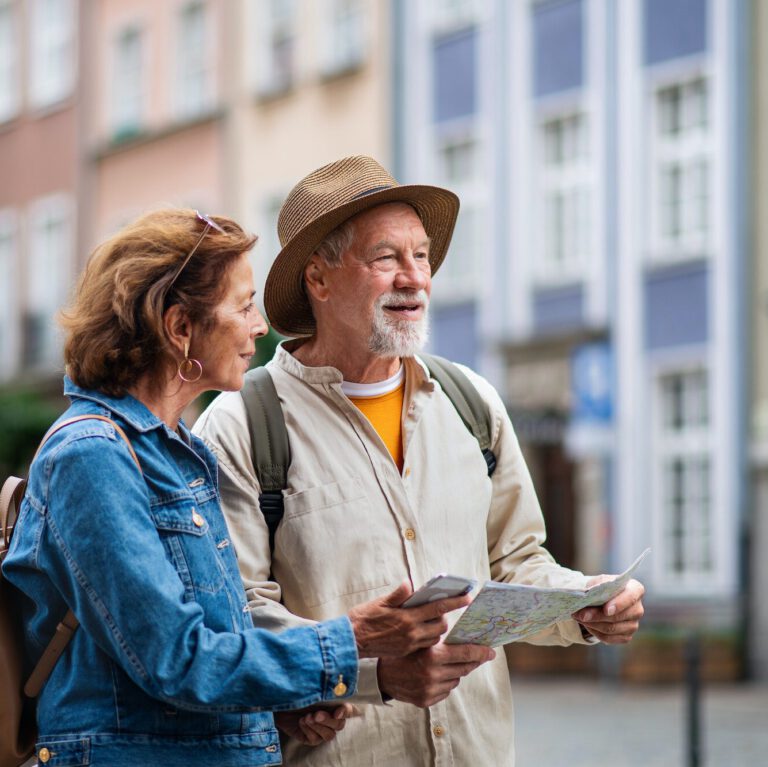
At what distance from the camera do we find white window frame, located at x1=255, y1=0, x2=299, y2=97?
1009 inches

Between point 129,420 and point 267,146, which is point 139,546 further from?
point 267,146

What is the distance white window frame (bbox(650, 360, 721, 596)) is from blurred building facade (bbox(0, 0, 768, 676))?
28mm

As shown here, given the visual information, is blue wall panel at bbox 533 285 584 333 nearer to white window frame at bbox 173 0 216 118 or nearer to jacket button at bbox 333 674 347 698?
white window frame at bbox 173 0 216 118

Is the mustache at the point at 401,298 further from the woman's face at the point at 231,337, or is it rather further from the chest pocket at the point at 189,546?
the chest pocket at the point at 189,546

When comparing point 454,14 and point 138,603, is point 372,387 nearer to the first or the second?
point 138,603

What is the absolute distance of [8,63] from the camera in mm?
34250

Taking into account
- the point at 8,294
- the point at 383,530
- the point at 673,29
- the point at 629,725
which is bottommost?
the point at 629,725

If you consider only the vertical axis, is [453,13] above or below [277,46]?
below

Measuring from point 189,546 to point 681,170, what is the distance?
17226 mm

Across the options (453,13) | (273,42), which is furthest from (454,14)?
(273,42)

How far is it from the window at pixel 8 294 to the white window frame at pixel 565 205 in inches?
526

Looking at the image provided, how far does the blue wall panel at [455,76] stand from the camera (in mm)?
22484

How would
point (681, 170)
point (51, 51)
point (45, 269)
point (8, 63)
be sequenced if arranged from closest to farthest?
point (681, 170) → point (45, 269) → point (51, 51) → point (8, 63)

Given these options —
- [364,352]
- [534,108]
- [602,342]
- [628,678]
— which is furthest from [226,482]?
[534,108]
